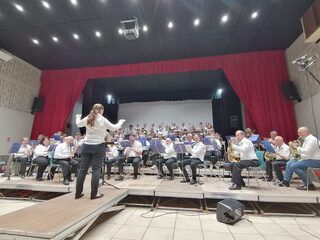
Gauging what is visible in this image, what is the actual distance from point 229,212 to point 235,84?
17.8 feet

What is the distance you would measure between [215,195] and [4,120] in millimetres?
7903

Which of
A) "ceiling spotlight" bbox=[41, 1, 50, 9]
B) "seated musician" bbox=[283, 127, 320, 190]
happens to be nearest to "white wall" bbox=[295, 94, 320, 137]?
"seated musician" bbox=[283, 127, 320, 190]

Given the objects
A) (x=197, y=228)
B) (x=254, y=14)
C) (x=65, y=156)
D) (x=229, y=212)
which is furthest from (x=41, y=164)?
(x=254, y=14)

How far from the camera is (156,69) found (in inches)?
304

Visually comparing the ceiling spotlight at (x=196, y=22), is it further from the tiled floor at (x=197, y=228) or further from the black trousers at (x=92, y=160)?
the tiled floor at (x=197, y=228)

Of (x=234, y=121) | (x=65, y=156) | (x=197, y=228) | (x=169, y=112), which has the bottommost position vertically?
(x=197, y=228)

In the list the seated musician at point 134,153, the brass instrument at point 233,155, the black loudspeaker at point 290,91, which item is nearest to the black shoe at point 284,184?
the brass instrument at point 233,155

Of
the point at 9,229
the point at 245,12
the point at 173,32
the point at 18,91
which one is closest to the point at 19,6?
the point at 18,91

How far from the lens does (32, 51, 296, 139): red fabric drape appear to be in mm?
6501

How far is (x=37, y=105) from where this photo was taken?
26.6 ft

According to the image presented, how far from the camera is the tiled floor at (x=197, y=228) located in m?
2.38

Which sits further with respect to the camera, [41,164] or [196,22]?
[196,22]

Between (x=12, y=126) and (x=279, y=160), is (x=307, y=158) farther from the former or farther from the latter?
(x=12, y=126)

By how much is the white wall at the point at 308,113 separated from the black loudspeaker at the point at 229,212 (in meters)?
4.33
